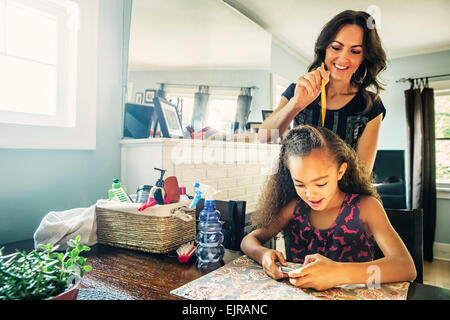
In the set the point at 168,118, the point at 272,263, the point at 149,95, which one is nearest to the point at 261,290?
the point at 272,263

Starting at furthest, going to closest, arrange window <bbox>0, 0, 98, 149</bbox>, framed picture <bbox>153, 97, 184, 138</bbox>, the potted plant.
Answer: framed picture <bbox>153, 97, 184, 138</bbox> < window <bbox>0, 0, 98, 149</bbox> < the potted plant

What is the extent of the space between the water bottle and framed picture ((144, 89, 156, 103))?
2.18 feet

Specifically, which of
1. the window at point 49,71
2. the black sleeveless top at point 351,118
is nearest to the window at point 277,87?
the black sleeveless top at point 351,118

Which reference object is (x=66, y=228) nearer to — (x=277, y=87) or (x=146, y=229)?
(x=146, y=229)

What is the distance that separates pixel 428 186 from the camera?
583mm

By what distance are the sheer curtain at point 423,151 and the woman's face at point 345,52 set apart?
0.12 meters

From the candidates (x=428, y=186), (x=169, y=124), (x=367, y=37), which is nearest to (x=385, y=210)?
(x=428, y=186)

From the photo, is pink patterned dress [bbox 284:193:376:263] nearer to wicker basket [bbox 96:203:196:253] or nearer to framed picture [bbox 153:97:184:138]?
wicker basket [bbox 96:203:196:253]

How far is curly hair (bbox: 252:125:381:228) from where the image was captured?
1.84ft

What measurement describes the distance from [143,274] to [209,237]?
0.18 m

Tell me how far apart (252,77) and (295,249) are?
1.59 ft

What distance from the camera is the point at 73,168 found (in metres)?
1.08

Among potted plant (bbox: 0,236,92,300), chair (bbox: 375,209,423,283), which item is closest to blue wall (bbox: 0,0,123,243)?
potted plant (bbox: 0,236,92,300)
